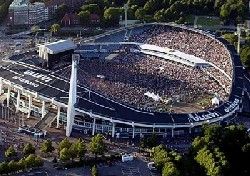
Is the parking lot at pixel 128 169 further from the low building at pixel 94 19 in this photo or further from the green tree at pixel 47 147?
the low building at pixel 94 19

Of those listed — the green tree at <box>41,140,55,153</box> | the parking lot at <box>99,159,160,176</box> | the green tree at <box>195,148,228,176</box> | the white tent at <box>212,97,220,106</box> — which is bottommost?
the parking lot at <box>99,159,160,176</box>

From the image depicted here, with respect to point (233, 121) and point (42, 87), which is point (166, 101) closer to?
point (233, 121)

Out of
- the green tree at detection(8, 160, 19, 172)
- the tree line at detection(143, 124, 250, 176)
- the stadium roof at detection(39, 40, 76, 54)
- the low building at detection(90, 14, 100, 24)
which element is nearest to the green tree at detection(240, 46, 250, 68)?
the stadium roof at detection(39, 40, 76, 54)

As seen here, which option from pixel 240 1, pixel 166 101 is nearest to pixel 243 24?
pixel 240 1

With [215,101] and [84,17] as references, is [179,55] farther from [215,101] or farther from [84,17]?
[84,17]

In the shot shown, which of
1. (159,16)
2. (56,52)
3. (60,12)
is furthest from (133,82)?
(60,12)

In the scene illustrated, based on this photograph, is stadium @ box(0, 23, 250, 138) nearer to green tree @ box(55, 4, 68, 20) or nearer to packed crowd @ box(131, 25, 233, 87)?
packed crowd @ box(131, 25, 233, 87)
